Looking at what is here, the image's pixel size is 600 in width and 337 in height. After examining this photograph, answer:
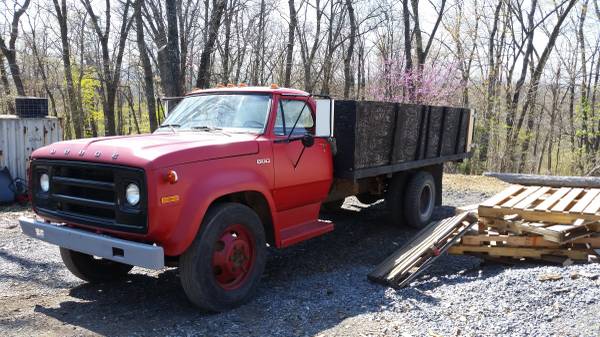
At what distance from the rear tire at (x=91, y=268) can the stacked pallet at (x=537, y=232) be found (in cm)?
393

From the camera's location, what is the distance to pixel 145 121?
127ft

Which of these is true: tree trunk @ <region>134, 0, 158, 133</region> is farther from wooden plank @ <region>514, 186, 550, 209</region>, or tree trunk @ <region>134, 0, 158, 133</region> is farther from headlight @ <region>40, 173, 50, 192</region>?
wooden plank @ <region>514, 186, 550, 209</region>

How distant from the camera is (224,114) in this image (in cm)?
563

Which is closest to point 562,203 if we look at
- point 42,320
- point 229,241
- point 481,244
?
point 481,244

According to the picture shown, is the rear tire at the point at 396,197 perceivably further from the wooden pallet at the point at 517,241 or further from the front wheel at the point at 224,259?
the front wheel at the point at 224,259

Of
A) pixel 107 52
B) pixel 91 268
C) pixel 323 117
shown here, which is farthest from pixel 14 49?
pixel 323 117

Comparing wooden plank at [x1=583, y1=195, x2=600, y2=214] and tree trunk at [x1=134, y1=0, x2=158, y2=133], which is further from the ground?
tree trunk at [x1=134, y1=0, x2=158, y2=133]

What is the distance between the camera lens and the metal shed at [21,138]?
33.7 ft

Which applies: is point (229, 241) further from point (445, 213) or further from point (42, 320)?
point (445, 213)

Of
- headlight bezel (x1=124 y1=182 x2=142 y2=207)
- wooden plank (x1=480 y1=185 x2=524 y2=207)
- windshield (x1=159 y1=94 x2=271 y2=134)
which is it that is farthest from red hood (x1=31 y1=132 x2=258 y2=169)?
wooden plank (x1=480 y1=185 x2=524 y2=207)

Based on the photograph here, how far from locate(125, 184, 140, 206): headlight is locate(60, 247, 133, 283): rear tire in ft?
4.95

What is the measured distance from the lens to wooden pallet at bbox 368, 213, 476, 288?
5343 mm

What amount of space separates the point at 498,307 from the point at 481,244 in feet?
5.36

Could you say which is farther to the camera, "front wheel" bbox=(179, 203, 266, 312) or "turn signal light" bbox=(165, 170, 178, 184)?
"front wheel" bbox=(179, 203, 266, 312)
